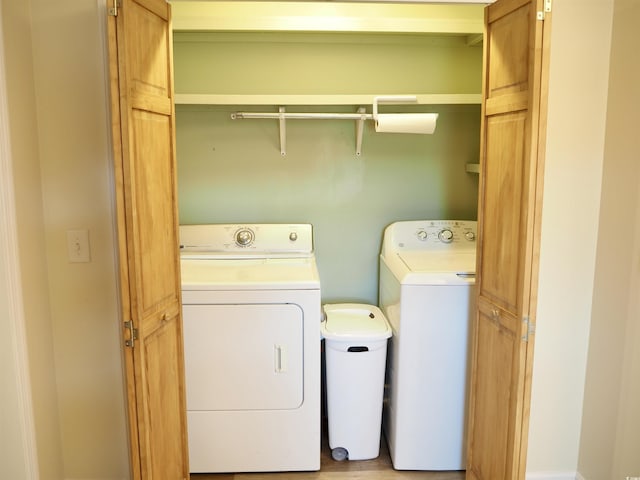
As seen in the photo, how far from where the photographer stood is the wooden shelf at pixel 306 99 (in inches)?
97.7

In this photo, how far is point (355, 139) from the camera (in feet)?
9.34

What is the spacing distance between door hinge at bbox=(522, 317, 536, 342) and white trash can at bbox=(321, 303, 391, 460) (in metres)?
0.83

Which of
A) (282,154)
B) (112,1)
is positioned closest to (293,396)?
(282,154)

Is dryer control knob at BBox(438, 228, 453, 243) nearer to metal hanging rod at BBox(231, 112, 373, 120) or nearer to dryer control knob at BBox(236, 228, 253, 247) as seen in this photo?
metal hanging rod at BBox(231, 112, 373, 120)

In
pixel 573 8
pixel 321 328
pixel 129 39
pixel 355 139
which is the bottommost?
pixel 321 328

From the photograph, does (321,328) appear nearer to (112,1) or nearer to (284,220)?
(284,220)

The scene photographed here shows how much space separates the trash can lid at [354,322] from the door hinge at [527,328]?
2.72ft

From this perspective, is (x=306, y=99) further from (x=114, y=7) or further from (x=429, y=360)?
(x=429, y=360)

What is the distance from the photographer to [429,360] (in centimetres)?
233

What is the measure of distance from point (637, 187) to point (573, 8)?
699mm

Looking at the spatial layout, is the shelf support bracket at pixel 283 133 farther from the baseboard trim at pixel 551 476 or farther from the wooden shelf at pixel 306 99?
the baseboard trim at pixel 551 476

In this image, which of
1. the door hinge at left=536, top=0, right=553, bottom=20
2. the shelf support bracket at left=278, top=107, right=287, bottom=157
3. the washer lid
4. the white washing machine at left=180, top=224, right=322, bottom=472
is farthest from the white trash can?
the door hinge at left=536, top=0, right=553, bottom=20

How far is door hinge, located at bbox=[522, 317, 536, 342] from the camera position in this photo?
167 centimetres

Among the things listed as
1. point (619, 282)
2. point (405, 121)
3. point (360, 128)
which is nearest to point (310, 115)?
point (360, 128)
